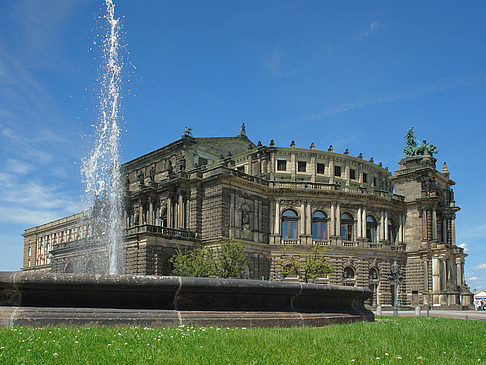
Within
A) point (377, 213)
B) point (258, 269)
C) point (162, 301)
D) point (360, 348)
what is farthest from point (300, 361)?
point (377, 213)

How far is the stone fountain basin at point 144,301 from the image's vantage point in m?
9.05

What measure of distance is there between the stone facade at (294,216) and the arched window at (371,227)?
12 cm

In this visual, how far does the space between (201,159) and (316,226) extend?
16.2 metres

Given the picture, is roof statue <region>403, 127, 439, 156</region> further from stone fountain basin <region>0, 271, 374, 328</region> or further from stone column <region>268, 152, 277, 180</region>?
stone fountain basin <region>0, 271, 374, 328</region>

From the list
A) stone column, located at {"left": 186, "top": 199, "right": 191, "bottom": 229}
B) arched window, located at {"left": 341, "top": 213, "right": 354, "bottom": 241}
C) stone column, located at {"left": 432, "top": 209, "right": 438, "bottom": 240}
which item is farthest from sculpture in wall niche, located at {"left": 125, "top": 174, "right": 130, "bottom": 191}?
stone column, located at {"left": 432, "top": 209, "right": 438, "bottom": 240}

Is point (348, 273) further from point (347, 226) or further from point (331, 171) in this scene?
point (331, 171)

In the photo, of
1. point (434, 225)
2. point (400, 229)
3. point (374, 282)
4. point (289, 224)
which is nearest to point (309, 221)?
point (289, 224)

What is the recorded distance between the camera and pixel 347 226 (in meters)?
60.1

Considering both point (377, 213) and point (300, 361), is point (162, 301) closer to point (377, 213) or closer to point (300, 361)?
point (300, 361)

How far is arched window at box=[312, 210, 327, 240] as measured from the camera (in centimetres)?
5866

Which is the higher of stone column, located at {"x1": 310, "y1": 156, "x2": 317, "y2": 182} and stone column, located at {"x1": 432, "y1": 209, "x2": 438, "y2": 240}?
stone column, located at {"x1": 310, "y1": 156, "x2": 317, "y2": 182}

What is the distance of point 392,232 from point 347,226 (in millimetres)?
7420

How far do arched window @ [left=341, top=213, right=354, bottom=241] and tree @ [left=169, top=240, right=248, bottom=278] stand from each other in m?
14.8

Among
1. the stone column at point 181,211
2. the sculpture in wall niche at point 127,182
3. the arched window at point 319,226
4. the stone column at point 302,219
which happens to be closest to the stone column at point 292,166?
the stone column at point 302,219
